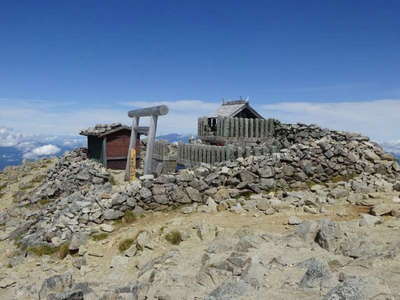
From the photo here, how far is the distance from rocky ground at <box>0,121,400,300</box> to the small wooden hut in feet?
34.7

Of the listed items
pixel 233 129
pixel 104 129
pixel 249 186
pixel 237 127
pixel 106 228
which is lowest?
pixel 106 228

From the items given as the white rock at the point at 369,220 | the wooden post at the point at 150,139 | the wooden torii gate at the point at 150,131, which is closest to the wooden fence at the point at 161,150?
the wooden torii gate at the point at 150,131

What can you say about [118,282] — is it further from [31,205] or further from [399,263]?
[31,205]

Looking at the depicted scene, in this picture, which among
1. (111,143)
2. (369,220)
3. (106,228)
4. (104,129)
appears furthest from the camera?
(111,143)

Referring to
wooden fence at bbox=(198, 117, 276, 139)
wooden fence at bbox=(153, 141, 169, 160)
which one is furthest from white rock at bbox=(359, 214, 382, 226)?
wooden fence at bbox=(153, 141, 169, 160)

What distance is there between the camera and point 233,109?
22.3 meters

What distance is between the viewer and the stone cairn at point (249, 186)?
13766 millimetres

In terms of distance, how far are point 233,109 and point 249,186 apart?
8516 millimetres

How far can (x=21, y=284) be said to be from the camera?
10500mm

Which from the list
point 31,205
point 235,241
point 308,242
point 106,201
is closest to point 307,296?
point 308,242

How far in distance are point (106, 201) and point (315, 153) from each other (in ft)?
33.3

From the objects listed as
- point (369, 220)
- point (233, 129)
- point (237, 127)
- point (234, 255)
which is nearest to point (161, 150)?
point (233, 129)

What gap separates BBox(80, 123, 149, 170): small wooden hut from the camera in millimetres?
28672

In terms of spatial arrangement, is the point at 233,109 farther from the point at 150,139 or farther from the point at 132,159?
the point at 132,159
